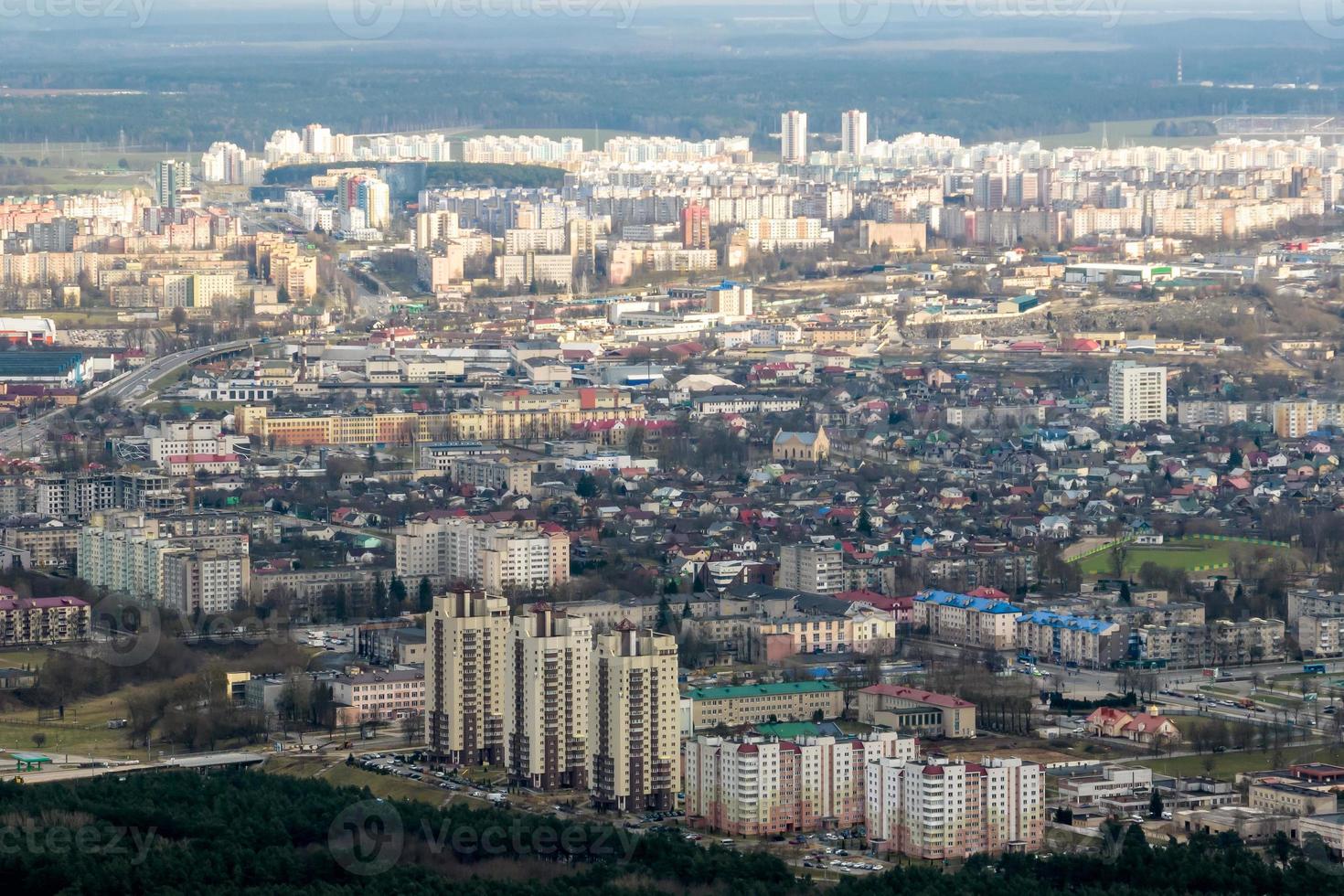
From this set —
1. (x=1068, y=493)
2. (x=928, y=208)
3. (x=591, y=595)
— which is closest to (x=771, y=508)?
(x=1068, y=493)

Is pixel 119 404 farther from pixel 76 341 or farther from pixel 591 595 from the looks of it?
pixel 591 595

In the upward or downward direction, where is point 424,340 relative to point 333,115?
downward

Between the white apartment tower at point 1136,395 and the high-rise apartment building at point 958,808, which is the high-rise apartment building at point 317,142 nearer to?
the white apartment tower at point 1136,395

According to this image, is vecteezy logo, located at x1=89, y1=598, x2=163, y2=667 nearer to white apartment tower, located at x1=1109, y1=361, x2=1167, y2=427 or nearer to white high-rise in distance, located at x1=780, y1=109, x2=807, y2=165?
white apartment tower, located at x1=1109, y1=361, x2=1167, y2=427

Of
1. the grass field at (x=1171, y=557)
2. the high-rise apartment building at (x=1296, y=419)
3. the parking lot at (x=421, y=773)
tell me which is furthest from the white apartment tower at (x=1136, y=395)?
the parking lot at (x=421, y=773)

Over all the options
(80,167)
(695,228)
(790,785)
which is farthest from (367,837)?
(80,167)
